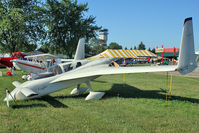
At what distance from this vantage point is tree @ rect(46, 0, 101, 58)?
34.5 meters

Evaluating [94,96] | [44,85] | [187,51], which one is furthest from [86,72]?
[187,51]

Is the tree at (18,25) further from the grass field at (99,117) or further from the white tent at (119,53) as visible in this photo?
the grass field at (99,117)

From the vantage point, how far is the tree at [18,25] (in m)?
28.8

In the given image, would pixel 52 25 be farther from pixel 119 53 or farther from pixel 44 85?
pixel 44 85

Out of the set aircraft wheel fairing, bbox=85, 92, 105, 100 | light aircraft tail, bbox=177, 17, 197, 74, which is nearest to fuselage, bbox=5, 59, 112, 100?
aircraft wheel fairing, bbox=85, 92, 105, 100

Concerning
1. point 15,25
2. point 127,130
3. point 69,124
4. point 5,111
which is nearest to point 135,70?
point 127,130

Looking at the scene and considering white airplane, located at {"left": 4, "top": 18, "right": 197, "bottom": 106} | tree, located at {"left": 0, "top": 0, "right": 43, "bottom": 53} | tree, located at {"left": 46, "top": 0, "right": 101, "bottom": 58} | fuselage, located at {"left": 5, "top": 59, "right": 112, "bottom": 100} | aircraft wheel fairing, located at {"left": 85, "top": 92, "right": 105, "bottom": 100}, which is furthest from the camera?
tree, located at {"left": 46, "top": 0, "right": 101, "bottom": 58}

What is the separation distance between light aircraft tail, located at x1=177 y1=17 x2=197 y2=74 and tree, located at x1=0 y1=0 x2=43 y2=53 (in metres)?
29.7

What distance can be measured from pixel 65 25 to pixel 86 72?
2968 centimetres

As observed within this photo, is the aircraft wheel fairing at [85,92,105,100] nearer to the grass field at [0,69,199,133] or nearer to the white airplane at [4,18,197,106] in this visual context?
the white airplane at [4,18,197,106]

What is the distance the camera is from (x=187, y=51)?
220 inches

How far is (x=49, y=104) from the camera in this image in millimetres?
6586

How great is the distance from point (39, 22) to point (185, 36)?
33.7 m

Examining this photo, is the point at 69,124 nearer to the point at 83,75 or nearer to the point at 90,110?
the point at 90,110
